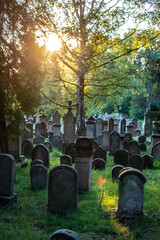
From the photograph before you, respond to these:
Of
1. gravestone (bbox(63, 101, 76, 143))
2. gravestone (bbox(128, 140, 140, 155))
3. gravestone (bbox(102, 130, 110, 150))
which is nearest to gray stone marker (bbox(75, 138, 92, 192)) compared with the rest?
gravestone (bbox(128, 140, 140, 155))

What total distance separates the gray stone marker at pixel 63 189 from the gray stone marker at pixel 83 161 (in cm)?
148

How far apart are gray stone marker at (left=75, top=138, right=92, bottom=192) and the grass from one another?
1.13 ft

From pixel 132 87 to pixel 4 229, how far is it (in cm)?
1259

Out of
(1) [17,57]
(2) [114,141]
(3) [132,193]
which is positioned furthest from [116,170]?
(1) [17,57]

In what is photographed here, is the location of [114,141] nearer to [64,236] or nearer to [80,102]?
[80,102]

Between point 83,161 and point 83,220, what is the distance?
2.26 m

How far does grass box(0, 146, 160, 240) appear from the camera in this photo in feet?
13.6

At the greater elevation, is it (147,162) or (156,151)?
(156,151)

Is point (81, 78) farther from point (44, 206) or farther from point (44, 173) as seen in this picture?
point (44, 206)

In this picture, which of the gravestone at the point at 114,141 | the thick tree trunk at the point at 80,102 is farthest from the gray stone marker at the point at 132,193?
the thick tree trunk at the point at 80,102

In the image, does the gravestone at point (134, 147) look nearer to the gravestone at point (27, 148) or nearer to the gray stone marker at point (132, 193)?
the gravestone at point (27, 148)

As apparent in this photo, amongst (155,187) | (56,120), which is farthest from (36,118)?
(155,187)

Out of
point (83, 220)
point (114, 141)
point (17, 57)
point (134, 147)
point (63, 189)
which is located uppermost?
point (17, 57)

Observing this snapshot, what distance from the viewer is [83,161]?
6.77 metres
